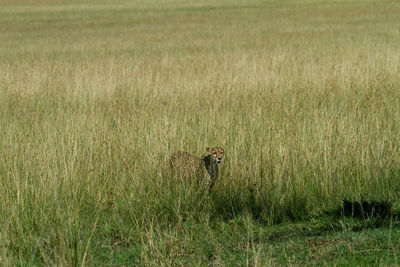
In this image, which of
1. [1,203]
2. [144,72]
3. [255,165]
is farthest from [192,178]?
[144,72]

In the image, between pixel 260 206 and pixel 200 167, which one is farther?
pixel 200 167

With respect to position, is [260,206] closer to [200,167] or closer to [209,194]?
[209,194]

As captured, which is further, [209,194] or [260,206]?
[209,194]

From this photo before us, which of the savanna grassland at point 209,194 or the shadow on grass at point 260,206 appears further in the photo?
the shadow on grass at point 260,206

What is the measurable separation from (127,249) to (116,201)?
40.0 inches

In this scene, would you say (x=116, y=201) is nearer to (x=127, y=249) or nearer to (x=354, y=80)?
(x=127, y=249)

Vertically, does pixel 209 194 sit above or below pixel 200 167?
below

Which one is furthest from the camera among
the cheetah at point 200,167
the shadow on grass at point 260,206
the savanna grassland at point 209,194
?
the cheetah at point 200,167

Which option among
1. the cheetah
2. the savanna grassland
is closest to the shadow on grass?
the savanna grassland

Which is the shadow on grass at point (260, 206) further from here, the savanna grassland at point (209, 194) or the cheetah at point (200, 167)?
the cheetah at point (200, 167)

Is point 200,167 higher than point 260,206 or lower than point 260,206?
higher

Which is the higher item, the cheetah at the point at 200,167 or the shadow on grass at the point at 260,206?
the cheetah at the point at 200,167

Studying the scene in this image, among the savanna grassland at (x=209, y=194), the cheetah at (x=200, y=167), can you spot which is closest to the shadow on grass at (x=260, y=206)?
the savanna grassland at (x=209, y=194)

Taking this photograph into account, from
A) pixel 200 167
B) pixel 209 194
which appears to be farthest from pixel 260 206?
pixel 200 167
